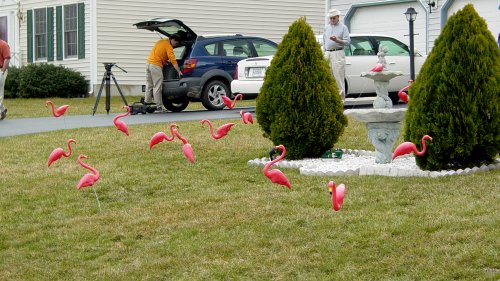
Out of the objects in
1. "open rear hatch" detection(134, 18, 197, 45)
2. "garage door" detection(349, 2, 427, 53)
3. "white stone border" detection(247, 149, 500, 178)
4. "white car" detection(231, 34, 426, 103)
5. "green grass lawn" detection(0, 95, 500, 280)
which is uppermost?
"garage door" detection(349, 2, 427, 53)

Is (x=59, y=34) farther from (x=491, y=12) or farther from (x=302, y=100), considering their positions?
(x=302, y=100)

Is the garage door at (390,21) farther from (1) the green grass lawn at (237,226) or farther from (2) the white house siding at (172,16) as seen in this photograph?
(1) the green grass lawn at (237,226)

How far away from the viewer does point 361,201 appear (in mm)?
8977

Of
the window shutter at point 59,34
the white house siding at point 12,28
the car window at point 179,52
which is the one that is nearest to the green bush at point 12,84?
the window shutter at point 59,34

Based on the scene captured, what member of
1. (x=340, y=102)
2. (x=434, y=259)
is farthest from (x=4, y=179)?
(x=434, y=259)

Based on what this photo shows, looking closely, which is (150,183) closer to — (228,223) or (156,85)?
(228,223)

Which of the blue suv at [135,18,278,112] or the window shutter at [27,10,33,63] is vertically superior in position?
the window shutter at [27,10,33,63]

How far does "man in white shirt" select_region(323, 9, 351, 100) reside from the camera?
1753 cm

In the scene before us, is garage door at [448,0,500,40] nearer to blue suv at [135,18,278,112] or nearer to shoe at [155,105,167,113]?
blue suv at [135,18,278,112]

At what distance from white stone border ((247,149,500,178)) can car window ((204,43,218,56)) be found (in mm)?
8892

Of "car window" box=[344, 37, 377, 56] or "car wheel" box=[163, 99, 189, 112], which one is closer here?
"car window" box=[344, 37, 377, 56]

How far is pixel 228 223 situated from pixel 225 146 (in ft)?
15.1

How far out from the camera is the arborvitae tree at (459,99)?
390 inches

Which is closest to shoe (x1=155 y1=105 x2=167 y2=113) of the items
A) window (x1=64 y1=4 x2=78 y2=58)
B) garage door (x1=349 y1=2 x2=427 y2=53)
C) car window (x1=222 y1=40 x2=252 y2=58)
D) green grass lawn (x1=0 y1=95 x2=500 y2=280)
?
car window (x1=222 y1=40 x2=252 y2=58)
